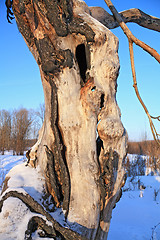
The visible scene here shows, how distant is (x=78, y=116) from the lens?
1.57 meters

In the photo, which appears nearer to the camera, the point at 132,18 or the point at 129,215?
the point at 132,18

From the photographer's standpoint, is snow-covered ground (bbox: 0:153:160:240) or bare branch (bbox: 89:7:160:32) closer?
snow-covered ground (bbox: 0:153:160:240)

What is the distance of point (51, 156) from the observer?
5.10ft

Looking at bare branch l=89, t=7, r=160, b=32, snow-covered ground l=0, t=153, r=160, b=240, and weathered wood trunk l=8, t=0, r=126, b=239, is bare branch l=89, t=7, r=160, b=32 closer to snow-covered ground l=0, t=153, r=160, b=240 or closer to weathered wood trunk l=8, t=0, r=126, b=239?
weathered wood trunk l=8, t=0, r=126, b=239

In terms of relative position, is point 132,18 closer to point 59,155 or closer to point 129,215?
point 59,155

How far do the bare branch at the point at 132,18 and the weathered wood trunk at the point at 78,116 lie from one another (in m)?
0.70

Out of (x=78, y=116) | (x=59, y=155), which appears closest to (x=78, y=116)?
(x=78, y=116)

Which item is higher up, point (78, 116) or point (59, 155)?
point (78, 116)

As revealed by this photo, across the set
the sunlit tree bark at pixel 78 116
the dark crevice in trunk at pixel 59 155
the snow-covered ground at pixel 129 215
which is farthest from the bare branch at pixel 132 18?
the snow-covered ground at pixel 129 215

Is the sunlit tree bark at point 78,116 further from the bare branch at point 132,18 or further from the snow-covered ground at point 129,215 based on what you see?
the bare branch at point 132,18

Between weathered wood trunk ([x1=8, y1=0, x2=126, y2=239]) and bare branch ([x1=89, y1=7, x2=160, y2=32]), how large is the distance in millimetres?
705

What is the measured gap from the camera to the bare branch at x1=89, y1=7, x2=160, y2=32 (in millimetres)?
2279

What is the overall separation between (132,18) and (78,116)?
1686 millimetres

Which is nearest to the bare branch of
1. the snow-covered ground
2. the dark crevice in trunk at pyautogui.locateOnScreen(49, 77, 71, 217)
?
the dark crevice in trunk at pyautogui.locateOnScreen(49, 77, 71, 217)
